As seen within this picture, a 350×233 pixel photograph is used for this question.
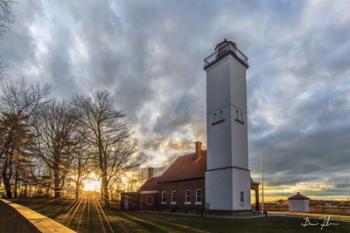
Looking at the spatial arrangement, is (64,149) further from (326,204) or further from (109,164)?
(326,204)

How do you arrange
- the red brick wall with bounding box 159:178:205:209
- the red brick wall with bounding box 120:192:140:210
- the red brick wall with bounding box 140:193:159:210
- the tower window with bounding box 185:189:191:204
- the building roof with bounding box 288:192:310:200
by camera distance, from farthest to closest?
the red brick wall with bounding box 120:192:140:210
the red brick wall with bounding box 140:193:159:210
the building roof with bounding box 288:192:310:200
the tower window with bounding box 185:189:191:204
the red brick wall with bounding box 159:178:205:209

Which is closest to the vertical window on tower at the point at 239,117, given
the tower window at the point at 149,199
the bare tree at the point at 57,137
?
the bare tree at the point at 57,137

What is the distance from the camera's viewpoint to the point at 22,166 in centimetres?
1950

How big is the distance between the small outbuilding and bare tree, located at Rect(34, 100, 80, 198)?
21338mm

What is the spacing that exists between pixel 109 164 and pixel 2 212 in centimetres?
1845

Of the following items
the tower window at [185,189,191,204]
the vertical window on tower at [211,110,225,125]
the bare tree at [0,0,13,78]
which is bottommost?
the tower window at [185,189,191,204]

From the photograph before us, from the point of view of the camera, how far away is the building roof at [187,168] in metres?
26.9

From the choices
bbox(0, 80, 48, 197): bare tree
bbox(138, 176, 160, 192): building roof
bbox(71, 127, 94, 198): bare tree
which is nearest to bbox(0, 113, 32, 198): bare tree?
bbox(0, 80, 48, 197): bare tree

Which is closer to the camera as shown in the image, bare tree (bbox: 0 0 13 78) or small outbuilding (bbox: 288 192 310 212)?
bare tree (bbox: 0 0 13 78)

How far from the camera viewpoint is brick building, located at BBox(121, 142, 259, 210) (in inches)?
1024

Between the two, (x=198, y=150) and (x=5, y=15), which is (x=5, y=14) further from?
(x=198, y=150)

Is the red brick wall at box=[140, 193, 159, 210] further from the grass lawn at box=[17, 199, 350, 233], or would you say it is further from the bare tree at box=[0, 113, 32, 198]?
the bare tree at box=[0, 113, 32, 198]

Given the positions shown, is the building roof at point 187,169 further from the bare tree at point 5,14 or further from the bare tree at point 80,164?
the bare tree at point 5,14

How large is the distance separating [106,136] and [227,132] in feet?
39.0
